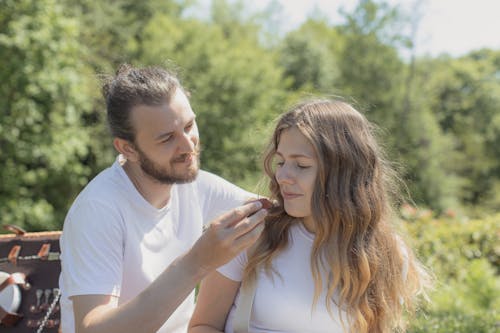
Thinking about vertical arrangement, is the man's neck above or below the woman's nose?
below

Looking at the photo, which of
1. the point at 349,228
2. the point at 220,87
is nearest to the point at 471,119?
the point at 220,87

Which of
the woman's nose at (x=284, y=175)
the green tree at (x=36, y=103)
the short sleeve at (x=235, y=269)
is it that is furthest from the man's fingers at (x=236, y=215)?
the green tree at (x=36, y=103)

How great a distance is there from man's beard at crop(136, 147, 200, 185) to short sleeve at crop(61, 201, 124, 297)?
0.73 ft

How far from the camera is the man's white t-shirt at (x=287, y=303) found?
2.16m

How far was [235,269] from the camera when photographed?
227 centimetres

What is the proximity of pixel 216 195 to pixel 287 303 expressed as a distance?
25.6 inches

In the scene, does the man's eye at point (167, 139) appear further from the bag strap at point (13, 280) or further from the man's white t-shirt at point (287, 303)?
the bag strap at point (13, 280)

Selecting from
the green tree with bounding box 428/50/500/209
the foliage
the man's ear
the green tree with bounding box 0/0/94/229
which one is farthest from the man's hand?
the green tree with bounding box 428/50/500/209

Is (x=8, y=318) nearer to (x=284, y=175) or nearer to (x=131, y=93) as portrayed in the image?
(x=131, y=93)

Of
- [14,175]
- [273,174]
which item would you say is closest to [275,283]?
[273,174]

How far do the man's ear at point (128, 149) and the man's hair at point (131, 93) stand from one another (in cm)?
2

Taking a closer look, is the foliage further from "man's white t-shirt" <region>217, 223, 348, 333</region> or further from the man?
the man

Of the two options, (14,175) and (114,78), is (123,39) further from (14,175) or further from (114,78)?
(114,78)

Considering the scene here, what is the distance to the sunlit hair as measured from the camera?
222cm
